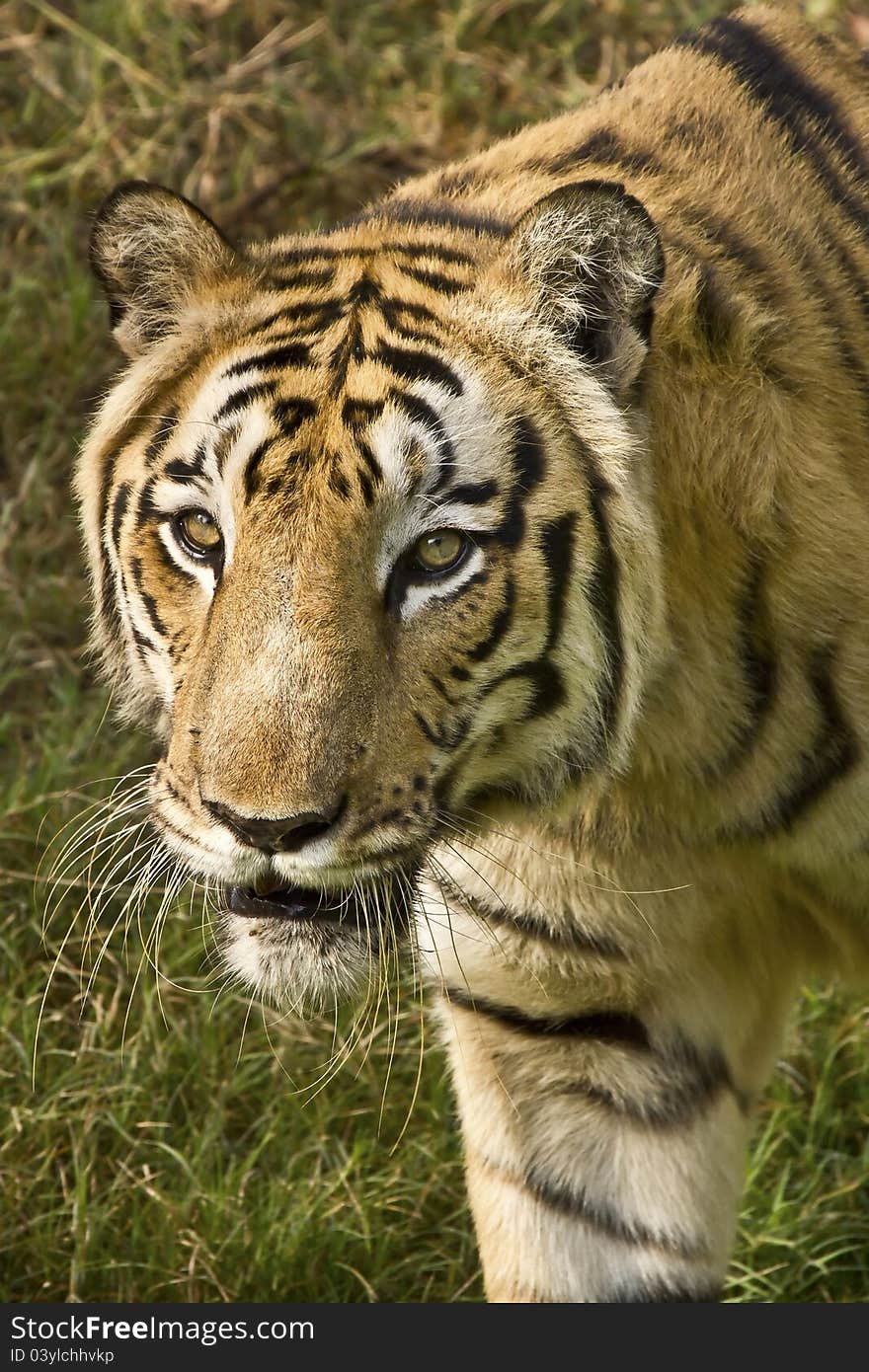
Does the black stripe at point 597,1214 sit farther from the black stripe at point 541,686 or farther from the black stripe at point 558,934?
the black stripe at point 541,686

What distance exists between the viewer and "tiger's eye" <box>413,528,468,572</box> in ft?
7.57

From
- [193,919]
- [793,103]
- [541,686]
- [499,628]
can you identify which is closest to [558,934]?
[541,686]

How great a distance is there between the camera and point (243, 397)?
95.1 inches

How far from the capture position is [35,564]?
467 cm

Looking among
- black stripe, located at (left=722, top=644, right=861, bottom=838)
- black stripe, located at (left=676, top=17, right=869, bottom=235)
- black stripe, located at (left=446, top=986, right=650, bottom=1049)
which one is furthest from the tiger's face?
black stripe, located at (left=676, top=17, right=869, bottom=235)

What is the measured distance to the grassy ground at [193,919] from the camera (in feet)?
11.3

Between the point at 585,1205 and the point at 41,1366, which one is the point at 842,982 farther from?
the point at 41,1366

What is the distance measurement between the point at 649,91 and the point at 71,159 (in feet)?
9.54

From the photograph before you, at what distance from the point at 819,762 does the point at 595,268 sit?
760 millimetres

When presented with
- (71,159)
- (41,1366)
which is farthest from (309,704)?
(71,159)

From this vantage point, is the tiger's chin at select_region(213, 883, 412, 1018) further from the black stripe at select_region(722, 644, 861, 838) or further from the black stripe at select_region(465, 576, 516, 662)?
the black stripe at select_region(722, 644, 861, 838)

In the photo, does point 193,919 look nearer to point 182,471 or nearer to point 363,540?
point 182,471

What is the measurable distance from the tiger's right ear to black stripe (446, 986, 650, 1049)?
121 centimetres

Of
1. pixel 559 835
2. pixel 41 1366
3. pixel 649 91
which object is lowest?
pixel 41 1366
